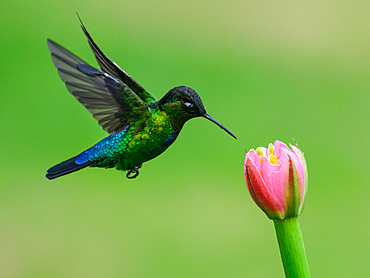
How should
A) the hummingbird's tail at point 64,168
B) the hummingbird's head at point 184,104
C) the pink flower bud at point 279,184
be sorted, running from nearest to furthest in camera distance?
the pink flower bud at point 279,184, the hummingbird's head at point 184,104, the hummingbird's tail at point 64,168

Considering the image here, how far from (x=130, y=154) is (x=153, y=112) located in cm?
8

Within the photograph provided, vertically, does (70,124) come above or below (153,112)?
above

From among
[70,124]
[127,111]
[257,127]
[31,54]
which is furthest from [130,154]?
[31,54]

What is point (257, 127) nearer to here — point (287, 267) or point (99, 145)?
point (99, 145)

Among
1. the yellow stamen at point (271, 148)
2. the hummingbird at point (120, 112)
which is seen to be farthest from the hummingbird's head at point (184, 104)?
the yellow stamen at point (271, 148)

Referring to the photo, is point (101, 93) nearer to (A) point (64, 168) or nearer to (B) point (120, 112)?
(B) point (120, 112)

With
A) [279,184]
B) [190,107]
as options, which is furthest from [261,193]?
[190,107]

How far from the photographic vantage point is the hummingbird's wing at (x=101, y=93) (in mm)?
765

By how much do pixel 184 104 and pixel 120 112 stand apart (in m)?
0.14

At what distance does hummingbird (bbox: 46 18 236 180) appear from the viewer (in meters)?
0.76

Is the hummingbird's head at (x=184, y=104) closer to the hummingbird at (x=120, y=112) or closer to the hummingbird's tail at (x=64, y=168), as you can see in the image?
the hummingbird at (x=120, y=112)

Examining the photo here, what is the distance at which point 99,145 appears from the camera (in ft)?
2.97

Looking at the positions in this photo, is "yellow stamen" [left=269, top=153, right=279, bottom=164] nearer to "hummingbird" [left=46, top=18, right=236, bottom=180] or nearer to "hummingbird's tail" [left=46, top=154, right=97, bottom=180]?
"hummingbird" [left=46, top=18, right=236, bottom=180]

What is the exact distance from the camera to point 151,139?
2.65ft
